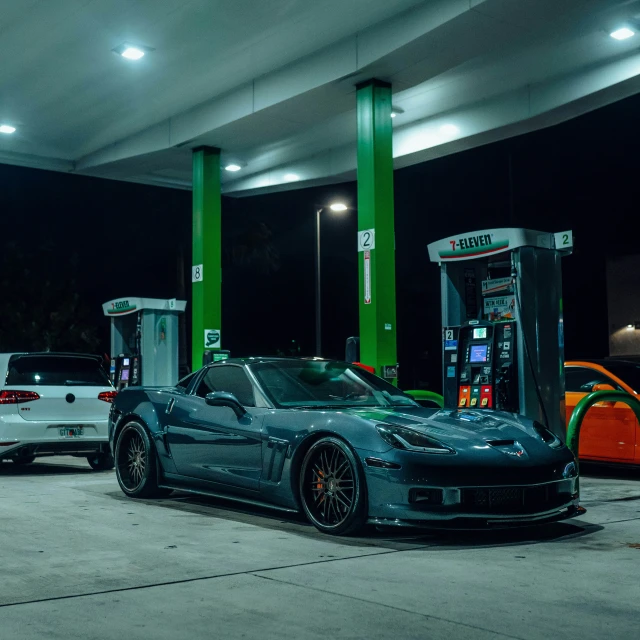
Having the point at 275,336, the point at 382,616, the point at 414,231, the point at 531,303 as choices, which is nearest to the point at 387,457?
the point at 382,616

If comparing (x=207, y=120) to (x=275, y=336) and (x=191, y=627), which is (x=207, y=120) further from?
(x=275, y=336)

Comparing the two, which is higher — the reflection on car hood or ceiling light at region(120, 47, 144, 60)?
ceiling light at region(120, 47, 144, 60)

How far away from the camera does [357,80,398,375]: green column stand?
15.5 meters

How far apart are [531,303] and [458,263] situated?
1469 millimetres

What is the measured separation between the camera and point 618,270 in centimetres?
3572

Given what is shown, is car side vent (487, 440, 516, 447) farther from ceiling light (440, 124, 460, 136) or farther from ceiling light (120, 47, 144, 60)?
ceiling light (440, 124, 460, 136)

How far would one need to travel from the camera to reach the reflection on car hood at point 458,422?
250 inches

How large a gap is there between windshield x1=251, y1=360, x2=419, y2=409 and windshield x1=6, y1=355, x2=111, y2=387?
14.4 feet

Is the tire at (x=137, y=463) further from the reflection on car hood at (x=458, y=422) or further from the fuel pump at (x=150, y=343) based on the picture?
the fuel pump at (x=150, y=343)

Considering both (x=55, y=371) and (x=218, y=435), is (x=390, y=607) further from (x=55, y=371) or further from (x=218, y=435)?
(x=55, y=371)

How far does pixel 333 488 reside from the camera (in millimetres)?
6418

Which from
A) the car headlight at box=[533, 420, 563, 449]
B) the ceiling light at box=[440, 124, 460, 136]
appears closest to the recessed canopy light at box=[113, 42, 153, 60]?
the ceiling light at box=[440, 124, 460, 136]

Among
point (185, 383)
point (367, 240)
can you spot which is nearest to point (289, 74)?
point (367, 240)

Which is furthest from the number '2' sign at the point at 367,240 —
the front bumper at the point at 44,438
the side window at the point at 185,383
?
the side window at the point at 185,383
